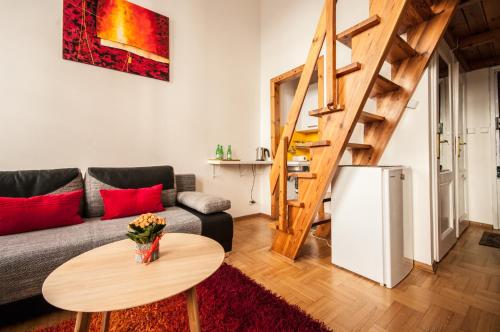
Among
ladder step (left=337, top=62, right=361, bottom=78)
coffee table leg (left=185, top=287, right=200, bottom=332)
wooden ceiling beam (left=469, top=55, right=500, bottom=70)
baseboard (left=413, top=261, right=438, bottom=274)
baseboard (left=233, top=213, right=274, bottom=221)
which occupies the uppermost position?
wooden ceiling beam (left=469, top=55, right=500, bottom=70)

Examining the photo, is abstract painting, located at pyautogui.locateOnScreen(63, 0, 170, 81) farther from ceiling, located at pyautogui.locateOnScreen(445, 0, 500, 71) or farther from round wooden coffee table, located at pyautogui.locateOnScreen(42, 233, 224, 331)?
ceiling, located at pyautogui.locateOnScreen(445, 0, 500, 71)

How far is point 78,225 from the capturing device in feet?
5.98

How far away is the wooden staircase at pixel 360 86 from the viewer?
56.8 inches

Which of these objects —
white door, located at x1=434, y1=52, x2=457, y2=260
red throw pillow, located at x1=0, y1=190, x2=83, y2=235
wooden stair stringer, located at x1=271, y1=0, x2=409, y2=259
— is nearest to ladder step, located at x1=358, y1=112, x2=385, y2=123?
wooden stair stringer, located at x1=271, y1=0, x2=409, y2=259

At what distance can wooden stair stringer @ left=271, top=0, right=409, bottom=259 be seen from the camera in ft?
4.55

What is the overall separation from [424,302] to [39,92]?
11.9ft

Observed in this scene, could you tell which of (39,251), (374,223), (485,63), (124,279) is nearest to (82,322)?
(124,279)

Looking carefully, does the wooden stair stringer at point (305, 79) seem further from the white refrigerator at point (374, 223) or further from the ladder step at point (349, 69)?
the white refrigerator at point (374, 223)

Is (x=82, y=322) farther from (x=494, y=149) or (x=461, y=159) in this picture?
(x=494, y=149)

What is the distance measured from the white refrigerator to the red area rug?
0.71 meters

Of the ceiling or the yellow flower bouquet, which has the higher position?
the ceiling

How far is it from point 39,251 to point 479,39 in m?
4.39

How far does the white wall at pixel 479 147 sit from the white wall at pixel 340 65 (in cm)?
198

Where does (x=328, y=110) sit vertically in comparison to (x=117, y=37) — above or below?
below
